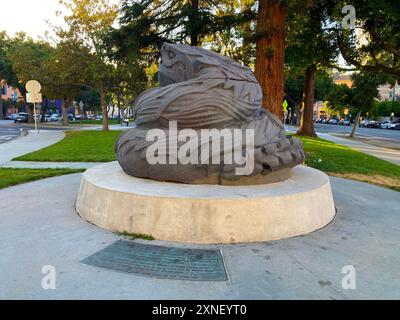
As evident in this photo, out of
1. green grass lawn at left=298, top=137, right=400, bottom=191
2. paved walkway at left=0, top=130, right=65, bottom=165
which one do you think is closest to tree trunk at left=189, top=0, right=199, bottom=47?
green grass lawn at left=298, top=137, right=400, bottom=191

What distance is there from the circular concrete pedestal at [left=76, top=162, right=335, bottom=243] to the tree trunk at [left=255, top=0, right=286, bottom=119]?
571 cm

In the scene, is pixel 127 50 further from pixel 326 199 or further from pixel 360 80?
pixel 360 80

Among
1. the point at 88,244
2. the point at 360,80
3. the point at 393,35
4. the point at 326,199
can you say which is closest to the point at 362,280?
the point at 326,199

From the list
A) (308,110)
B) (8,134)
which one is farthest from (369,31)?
(8,134)

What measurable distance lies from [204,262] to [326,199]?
7.69 feet

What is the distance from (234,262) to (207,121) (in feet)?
7.36

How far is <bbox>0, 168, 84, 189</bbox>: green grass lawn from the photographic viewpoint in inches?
289

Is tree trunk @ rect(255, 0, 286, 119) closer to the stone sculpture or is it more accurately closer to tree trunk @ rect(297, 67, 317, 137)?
the stone sculpture

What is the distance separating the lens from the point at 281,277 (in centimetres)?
320

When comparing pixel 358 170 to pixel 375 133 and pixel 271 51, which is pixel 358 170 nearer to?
pixel 271 51

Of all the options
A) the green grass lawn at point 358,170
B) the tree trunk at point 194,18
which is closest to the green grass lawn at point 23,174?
the green grass lawn at point 358,170

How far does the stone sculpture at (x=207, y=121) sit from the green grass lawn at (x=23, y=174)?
131 inches

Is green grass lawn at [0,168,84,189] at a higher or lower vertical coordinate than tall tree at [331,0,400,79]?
lower

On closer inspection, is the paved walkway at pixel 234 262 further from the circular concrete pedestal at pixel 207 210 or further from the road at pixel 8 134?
the road at pixel 8 134
